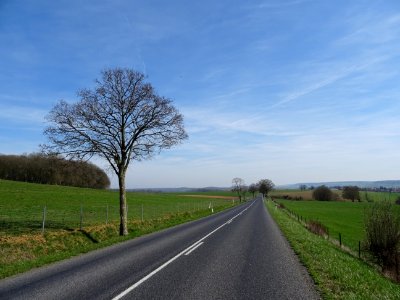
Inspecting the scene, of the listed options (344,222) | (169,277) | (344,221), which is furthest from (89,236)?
(344,221)

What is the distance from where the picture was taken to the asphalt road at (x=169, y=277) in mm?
8180

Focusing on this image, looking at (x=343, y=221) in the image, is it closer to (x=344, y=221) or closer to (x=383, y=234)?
(x=344, y=221)

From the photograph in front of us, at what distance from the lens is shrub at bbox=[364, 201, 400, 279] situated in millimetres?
20031

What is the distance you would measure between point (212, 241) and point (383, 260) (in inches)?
364

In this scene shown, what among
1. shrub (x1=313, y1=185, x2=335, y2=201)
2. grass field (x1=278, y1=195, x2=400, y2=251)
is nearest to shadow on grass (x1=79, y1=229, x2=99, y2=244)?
grass field (x1=278, y1=195, x2=400, y2=251)

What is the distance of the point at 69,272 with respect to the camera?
422 inches

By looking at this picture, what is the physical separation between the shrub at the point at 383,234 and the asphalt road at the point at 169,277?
8.30 metres

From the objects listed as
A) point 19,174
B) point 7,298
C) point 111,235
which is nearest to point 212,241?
point 111,235

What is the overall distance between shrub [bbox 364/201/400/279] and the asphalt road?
8.30 m

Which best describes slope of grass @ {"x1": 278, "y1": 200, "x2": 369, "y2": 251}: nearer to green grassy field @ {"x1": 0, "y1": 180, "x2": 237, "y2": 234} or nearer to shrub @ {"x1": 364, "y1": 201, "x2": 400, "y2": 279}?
shrub @ {"x1": 364, "y1": 201, "x2": 400, "y2": 279}

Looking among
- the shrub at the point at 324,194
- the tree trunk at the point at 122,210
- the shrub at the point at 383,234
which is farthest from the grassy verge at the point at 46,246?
the shrub at the point at 324,194

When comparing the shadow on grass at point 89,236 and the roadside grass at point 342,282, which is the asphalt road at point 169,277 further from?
the shadow on grass at point 89,236

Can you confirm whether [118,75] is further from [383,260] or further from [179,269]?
[383,260]

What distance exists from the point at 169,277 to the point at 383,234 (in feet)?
49.1
